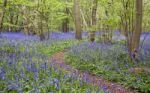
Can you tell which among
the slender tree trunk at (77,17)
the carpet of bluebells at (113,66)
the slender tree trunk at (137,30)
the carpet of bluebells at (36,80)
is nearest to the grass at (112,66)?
the carpet of bluebells at (113,66)

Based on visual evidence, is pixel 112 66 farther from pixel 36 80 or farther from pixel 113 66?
pixel 36 80

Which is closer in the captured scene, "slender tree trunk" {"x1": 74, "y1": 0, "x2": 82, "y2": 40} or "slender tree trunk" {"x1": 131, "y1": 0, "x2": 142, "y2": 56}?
"slender tree trunk" {"x1": 131, "y1": 0, "x2": 142, "y2": 56}

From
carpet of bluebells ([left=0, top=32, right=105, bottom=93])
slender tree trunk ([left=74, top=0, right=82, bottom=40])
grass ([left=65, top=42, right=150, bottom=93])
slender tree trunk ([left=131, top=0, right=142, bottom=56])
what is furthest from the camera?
slender tree trunk ([left=74, top=0, right=82, bottom=40])

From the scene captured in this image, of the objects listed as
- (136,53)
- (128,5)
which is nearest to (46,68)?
(136,53)

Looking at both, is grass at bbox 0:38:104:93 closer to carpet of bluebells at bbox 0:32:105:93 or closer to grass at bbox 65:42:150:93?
carpet of bluebells at bbox 0:32:105:93

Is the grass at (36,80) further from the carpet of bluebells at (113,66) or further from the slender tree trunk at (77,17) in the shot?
the slender tree trunk at (77,17)

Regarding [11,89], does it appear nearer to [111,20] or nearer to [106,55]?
[106,55]

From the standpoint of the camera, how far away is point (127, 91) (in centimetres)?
872

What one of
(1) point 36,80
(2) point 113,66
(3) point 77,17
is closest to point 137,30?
(2) point 113,66

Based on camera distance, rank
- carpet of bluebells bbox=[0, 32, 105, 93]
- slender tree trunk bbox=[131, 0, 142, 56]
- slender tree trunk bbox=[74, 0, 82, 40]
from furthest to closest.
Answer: slender tree trunk bbox=[74, 0, 82, 40] → slender tree trunk bbox=[131, 0, 142, 56] → carpet of bluebells bbox=[0, 32, 105, 93]

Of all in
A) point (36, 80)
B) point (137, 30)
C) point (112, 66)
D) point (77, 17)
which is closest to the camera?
point (36, 80)

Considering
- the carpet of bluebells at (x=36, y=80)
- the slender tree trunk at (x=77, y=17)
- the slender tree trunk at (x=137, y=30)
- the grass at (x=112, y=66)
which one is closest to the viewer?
the carpet of bluebells at (x=36, y=80)

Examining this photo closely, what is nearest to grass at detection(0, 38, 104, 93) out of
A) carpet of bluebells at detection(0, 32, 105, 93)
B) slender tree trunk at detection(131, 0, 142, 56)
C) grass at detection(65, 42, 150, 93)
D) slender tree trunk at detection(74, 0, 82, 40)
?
carpet of bluebells at detection(0, 32, 105, 93)

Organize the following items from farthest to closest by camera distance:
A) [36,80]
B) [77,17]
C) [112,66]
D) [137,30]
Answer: [77,17], [137,30], [112,66], [36,80]
